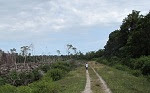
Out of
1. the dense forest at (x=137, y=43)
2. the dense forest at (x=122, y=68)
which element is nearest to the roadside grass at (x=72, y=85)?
the dense forest at (x=122, y=68)

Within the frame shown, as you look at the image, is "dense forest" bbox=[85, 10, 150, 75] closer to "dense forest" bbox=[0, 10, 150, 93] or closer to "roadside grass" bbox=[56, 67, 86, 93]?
"dense forest" bbox=[0, 10, 150, 93]

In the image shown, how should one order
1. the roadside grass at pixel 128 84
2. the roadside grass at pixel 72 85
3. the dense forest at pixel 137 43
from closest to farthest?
the roadside grass at pixel 128 84
the roadside grass at pixel 72 85
the dense forest at pixel 137 43

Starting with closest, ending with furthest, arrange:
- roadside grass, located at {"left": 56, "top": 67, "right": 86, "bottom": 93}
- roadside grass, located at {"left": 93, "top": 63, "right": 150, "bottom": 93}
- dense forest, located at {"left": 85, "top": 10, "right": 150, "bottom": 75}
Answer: roadside grass, located at {"left": 93, "top": 63, "right": 150, "bottom": 93} → roadside grass, located at {"left": 56, "top": 67, "right": 86, "bottom": 93} → dense forest, located at {"left": 85, "top": 10, "right": 150, "bottom": 75}

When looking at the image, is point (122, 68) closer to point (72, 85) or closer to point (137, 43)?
point (137, 43)

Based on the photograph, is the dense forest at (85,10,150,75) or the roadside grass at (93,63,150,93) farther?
the dense forest at (85,10,150,75)

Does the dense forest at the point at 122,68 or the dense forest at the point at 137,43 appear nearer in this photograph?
the dense forest at the point at 122,68

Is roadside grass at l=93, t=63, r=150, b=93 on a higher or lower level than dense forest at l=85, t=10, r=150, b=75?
lower

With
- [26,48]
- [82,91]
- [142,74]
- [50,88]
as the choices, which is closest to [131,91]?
[82,91]

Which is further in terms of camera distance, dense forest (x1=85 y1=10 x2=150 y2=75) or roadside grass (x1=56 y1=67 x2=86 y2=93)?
dense forest (x1=85 y1=10 x2=150 y2=75)

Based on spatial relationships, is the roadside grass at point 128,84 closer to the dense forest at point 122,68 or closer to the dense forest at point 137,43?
the dense forest at point 122,68

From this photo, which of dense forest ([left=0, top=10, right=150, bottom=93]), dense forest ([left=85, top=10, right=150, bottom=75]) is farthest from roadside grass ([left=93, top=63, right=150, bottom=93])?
dense forest ([left=85, top=10, right=150, bottom=75])

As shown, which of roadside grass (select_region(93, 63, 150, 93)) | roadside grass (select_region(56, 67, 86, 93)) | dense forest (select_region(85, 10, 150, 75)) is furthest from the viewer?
dense forest (select_region(85, 10, 150, 75))

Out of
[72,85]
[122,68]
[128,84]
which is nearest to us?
[128,84]

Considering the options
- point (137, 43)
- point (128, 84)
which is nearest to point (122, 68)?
point (137, 43)
